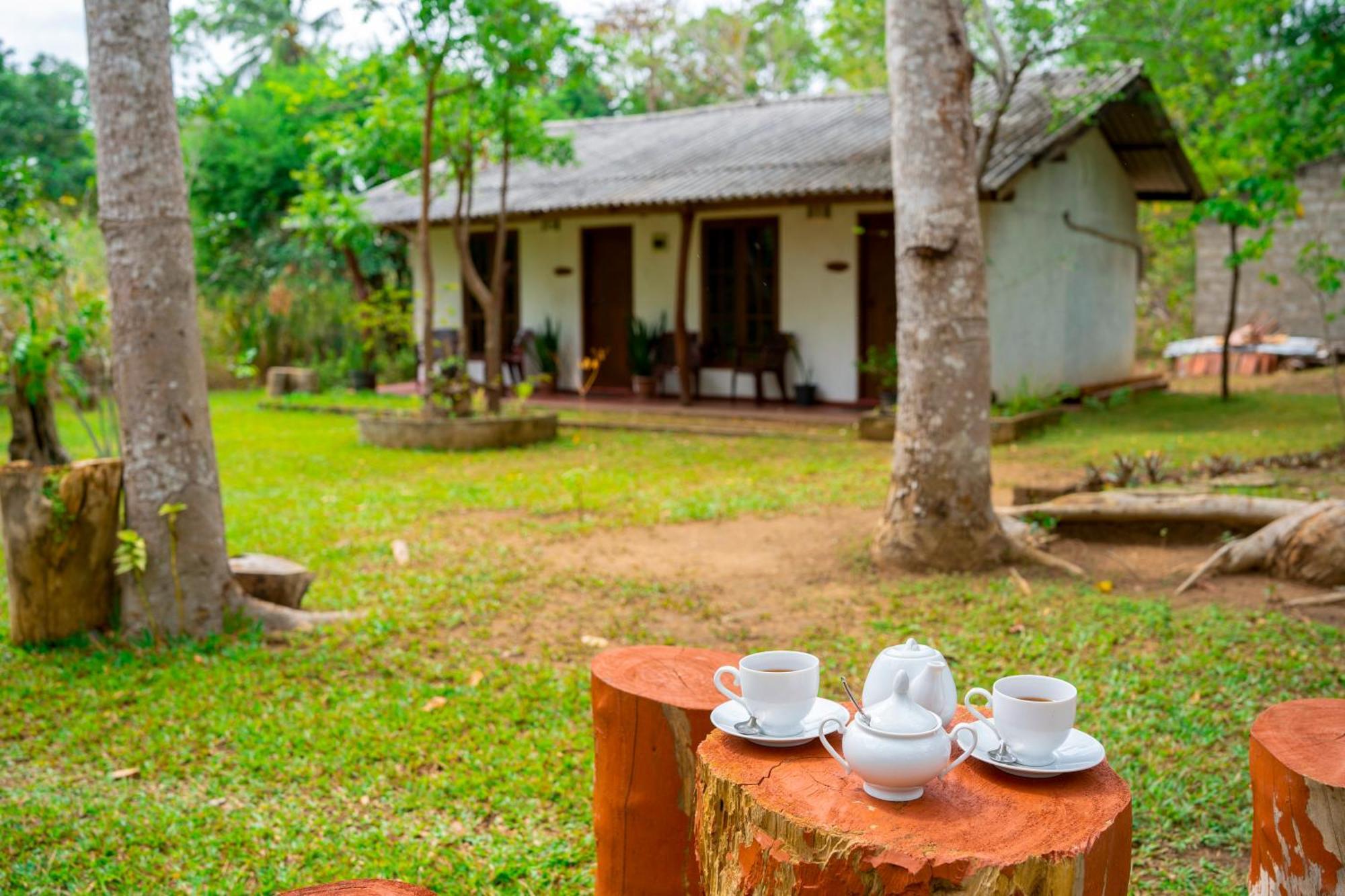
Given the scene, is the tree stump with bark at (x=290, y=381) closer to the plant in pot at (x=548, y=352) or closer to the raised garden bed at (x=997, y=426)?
the plant in pot at (x=548, y=352)

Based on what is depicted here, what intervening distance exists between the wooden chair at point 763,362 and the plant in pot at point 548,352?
111 inches

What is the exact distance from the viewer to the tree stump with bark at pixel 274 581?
503 cm

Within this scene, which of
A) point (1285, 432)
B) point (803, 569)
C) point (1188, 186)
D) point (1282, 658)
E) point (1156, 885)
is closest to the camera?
point (1156, 885)

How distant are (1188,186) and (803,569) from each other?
11.9 metres

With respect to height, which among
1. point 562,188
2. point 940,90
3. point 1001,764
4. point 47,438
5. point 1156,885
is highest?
point 562,188

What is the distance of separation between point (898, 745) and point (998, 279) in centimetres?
1105

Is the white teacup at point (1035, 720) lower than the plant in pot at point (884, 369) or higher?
lower

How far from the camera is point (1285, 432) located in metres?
10.4

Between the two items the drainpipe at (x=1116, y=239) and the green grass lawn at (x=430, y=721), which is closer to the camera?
the green grass lawn at (x=430, y=721)

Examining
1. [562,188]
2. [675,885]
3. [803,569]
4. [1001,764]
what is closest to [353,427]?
[562,188]

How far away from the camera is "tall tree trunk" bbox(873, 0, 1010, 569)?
5.52 meters

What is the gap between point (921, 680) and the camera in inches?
76.3

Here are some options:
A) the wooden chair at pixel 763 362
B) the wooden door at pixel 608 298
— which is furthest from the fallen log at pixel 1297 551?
the wooden door at pixel 608 298

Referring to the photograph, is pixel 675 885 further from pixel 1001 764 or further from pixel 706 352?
pixel 706 352
